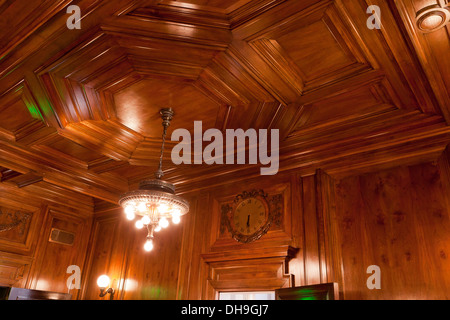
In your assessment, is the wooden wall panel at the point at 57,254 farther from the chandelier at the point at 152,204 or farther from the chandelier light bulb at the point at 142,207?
the chandelier light bulb at the point at 142,207

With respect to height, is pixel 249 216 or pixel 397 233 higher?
pixel 249 216

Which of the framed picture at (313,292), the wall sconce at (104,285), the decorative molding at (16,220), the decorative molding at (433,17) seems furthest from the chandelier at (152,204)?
the decorative molding at (16,220)

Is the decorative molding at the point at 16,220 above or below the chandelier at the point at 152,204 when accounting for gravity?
above

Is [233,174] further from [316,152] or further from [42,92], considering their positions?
[42,92]

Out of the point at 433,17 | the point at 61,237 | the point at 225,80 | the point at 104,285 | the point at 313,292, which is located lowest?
the point at 313,292

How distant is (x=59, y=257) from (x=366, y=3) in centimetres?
627

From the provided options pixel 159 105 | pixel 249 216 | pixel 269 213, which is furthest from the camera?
pixel 249 216

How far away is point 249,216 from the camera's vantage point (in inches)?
195

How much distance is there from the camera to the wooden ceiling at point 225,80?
2949 millimetres

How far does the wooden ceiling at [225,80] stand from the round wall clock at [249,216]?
1.42ft

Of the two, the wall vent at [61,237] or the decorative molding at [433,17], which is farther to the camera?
the wall vent at [61,237]

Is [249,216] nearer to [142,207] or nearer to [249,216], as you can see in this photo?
[249,216]

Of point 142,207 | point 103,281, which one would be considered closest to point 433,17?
point 142,207
